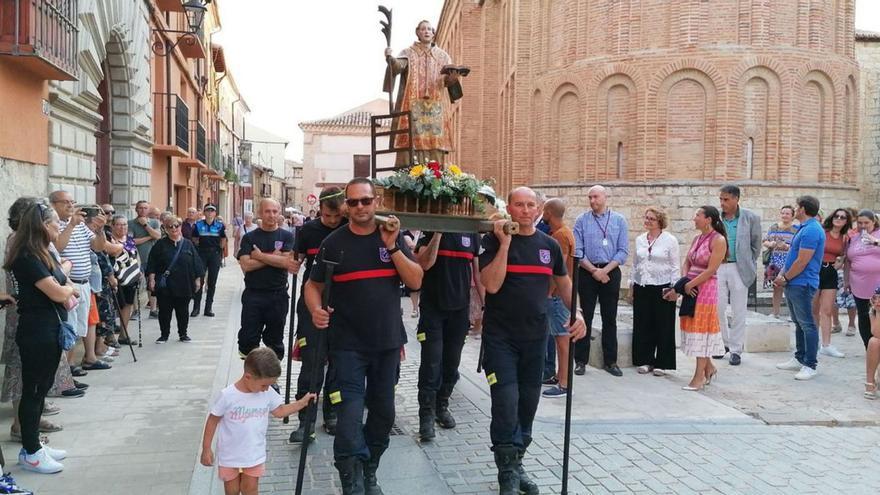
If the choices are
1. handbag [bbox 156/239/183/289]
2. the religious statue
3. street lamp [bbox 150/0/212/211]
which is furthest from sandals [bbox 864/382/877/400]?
street lamp [bbox 150/0/212/211]

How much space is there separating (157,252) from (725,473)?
8.20 metres

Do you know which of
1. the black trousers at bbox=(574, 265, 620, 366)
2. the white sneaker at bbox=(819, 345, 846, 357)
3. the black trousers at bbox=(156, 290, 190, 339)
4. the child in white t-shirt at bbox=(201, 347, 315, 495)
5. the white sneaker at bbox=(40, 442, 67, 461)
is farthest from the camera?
the black trousers at bbox=(156, 290, 190, 339)

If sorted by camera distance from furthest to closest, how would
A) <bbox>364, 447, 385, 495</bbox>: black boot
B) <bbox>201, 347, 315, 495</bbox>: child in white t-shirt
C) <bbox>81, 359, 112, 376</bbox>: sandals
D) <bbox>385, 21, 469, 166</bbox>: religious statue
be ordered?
<bbox>81, 359, 112, 376</bbox>: sandals < <bbox>385, 21, 469, 166</bbox>: religious statue < <bbox>364, 447, 385, 495</bbox>: black boot < <bbox>201, 347, 315, 495</bbox>: child in white t-shirt

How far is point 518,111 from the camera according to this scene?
26203 mm

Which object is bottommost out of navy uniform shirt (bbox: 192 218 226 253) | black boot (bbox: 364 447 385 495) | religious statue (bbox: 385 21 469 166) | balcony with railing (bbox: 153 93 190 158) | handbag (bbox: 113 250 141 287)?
black boot (bbox: 364 447 385 495)

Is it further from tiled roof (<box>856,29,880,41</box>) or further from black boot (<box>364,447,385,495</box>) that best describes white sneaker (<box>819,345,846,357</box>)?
tiled roof (<box>856,29,880,41</box>)

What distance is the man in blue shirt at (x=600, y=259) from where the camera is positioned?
8102mm

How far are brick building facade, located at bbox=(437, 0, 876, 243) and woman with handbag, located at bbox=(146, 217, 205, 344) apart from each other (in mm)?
13333

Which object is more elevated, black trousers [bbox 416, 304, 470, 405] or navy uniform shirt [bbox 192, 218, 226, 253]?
navy uniform shirt [bbox 192, 218, 226, 253]

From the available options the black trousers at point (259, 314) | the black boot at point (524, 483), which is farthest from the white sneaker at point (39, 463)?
the black boot at point (524, 483)

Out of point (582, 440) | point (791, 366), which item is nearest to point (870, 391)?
point (791, 366)

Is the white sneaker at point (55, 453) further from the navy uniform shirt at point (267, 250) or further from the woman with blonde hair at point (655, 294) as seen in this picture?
the woman with blonde hair at point (655, 294)

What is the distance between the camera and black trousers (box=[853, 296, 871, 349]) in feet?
28.2

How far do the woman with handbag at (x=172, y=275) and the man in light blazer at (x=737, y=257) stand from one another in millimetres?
7274
